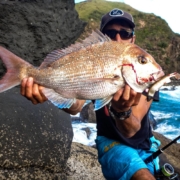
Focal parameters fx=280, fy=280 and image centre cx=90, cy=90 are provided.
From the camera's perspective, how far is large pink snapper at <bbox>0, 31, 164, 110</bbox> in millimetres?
2432

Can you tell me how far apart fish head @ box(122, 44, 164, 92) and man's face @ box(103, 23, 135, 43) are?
65.8 inches

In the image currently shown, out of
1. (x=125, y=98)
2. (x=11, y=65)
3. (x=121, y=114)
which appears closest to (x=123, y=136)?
(x=121, y=114)

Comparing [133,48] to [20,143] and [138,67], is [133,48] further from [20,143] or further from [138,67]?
[20,143]

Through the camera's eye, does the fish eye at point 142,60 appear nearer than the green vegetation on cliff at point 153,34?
Yes

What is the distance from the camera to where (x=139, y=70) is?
96.0 inches

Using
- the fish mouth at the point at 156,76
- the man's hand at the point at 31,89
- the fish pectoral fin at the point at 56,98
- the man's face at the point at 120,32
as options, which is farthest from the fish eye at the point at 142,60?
the man's face at the point at 120,32

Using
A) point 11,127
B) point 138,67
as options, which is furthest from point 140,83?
point 11,127

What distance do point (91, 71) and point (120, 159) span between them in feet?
6.14

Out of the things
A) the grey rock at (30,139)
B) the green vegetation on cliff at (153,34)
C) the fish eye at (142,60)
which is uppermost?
the fish eye at (142,60)

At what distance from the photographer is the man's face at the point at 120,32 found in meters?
Result: 4.09

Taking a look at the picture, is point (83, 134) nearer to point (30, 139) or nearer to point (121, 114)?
point (30, 139)

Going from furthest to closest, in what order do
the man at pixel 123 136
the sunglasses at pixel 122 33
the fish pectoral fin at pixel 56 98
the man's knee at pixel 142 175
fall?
1. the sunglasses at pixel 122 33
2. the man at pixel 123 136
3. the man's knee at pixel 142 175
4. the fish pectoral fin at pixel 56 98

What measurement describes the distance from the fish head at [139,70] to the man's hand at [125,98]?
0.13 meters

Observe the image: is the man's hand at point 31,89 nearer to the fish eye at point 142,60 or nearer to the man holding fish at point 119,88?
the man holding fish at point 119,88
